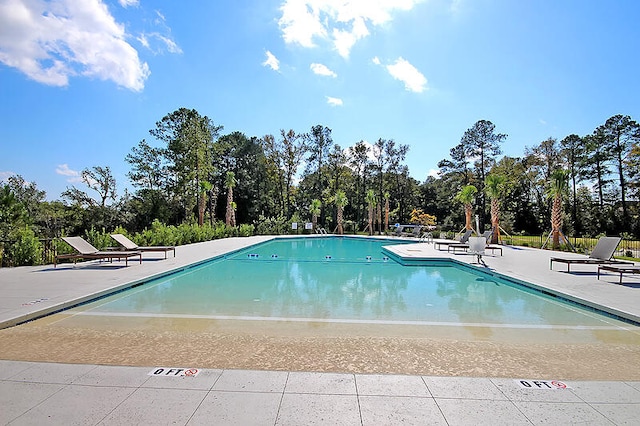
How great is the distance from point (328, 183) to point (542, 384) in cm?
3032

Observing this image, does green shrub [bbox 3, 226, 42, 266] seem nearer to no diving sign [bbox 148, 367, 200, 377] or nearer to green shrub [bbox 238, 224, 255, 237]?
no diving sign [bbox 148, 367, 200, 377]

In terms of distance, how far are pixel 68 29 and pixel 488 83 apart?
46.8ft

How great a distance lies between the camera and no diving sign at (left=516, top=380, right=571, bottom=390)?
2562 millimetres

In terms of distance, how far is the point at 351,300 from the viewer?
6.13 m

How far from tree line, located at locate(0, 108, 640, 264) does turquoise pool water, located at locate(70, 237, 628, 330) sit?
14.3 metres

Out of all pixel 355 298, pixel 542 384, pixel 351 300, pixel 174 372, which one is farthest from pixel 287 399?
pixel 355 298

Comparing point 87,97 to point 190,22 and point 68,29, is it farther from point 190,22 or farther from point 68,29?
point 190,22

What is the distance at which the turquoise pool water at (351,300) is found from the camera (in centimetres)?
497

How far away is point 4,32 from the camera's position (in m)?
8.72

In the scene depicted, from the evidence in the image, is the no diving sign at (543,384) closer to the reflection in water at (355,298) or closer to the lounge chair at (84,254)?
the reflection in water at (355,298)

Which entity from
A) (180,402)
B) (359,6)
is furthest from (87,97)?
(180,402)

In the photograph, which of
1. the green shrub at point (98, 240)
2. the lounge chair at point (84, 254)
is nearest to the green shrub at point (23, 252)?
the lounge chair at point (84, 254)

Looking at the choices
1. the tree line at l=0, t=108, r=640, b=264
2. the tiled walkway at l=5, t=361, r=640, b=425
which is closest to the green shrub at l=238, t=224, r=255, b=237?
the tree line at l=0, t=108, r=640, b=264

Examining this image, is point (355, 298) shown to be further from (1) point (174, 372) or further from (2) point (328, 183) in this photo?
(2) point (328, 183)
